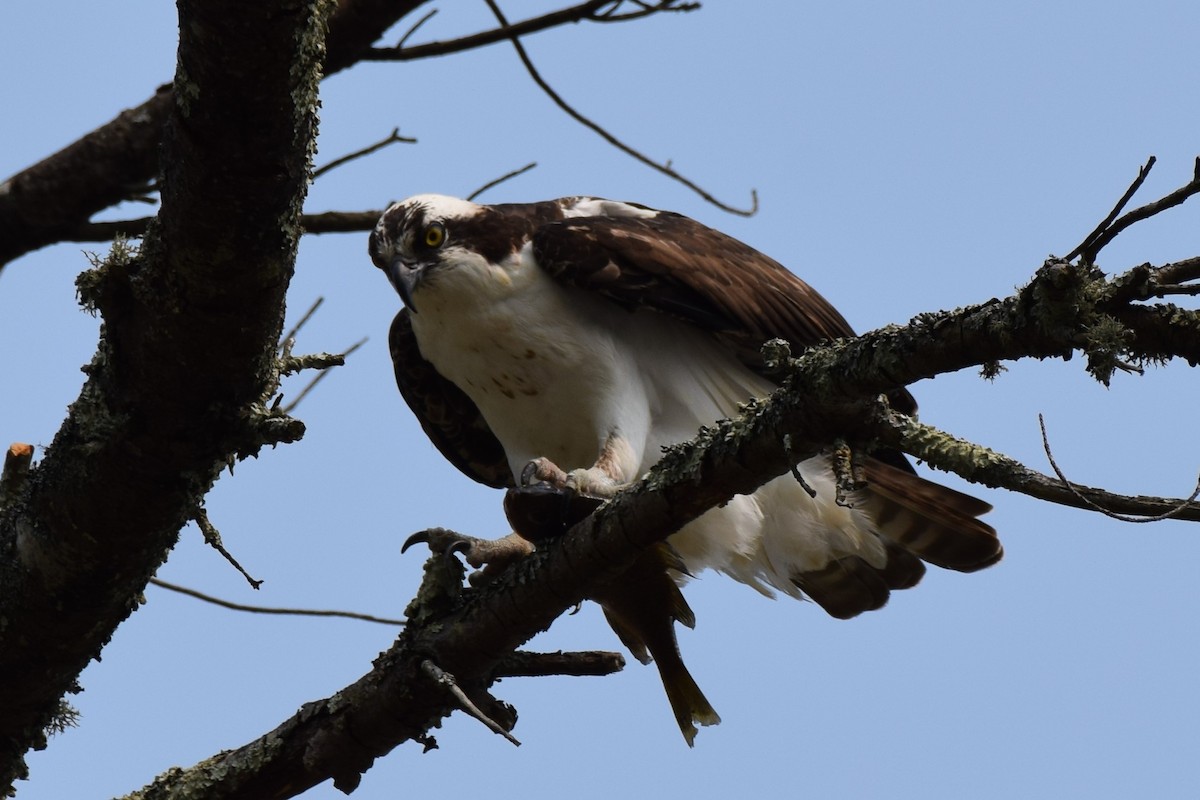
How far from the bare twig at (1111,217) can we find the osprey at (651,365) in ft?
7.11

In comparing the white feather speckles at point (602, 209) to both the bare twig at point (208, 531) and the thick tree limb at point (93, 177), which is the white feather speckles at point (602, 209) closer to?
the thick tree limb at point (93, 177)

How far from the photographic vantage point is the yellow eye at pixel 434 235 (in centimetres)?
538

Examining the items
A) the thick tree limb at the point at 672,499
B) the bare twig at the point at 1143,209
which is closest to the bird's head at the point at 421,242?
the thick tree limb at the point at 672,499

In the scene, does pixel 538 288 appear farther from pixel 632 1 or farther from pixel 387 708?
pixel 387 708

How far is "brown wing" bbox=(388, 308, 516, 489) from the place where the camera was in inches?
225

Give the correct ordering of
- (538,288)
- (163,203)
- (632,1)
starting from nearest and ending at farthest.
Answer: (163,203) < (538,288) < (632,1)

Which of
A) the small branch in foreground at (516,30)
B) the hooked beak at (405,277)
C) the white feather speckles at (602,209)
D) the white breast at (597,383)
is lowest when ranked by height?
the white breast at (597,383)

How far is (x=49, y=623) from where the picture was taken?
13.3ft

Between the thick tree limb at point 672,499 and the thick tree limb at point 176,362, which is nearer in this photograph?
the thick tree limb at point 672,499

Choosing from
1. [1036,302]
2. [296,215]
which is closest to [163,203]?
[296,215]

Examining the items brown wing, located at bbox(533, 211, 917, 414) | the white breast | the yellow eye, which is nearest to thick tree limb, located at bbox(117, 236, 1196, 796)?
the white breast

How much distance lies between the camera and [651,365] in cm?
518

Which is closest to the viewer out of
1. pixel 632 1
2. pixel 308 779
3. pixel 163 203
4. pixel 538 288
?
pixel 163 203

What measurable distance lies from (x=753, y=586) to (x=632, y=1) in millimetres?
2281
